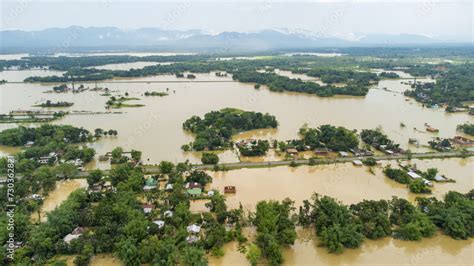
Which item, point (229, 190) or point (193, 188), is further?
point (229, 190)

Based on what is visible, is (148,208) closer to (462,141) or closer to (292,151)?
(292,151)

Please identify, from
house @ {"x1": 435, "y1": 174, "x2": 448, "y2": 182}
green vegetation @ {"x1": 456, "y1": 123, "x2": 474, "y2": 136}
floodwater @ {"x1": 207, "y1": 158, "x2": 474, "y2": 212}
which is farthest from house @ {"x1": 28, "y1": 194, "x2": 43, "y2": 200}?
green vegetation @ {"x1": 456, "y1": 123, "x2": 474, "y2": 136}

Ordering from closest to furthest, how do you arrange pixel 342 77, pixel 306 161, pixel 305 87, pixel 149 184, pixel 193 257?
pixel 193 257, pixel 149 184, pixel 306 161, pixel 305 87, pixel 342 77

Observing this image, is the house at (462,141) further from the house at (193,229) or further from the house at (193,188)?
the house at (193,229)

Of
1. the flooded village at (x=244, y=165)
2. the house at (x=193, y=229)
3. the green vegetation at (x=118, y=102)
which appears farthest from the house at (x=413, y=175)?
the green vegetation at (x=118, y=102)

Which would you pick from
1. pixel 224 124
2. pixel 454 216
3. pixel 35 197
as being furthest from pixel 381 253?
pixel 224 124

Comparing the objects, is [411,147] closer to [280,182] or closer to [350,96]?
[280,182]
